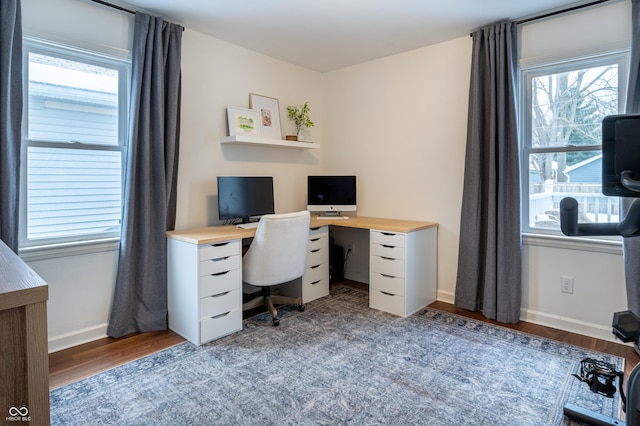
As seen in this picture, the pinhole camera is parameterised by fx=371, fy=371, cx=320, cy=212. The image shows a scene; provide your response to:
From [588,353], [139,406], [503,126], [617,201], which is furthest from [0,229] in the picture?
[617,201]

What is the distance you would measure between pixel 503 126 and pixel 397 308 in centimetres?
170

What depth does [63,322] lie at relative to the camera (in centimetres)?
252

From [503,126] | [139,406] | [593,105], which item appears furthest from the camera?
[503,126]

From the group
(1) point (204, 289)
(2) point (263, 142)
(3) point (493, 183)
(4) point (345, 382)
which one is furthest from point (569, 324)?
(2) point (263, 142)

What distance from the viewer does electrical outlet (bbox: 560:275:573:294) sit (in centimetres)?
282

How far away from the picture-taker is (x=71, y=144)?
252 centimetres

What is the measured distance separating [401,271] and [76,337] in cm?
245

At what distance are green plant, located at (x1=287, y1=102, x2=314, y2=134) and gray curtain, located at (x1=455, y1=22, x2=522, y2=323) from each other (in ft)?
5.50

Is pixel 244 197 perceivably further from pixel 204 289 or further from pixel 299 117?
pixel 299 117

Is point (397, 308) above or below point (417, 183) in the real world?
below

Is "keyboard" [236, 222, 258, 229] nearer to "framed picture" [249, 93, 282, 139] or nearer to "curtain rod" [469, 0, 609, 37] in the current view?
"framed picture" [249, 93, 282, 139]

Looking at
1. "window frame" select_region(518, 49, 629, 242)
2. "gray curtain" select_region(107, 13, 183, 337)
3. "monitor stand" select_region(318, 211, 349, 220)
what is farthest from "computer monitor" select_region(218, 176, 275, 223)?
"window frame" select_region(518, 49, 629, 242)

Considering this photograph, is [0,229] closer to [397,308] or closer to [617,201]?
[397,308]

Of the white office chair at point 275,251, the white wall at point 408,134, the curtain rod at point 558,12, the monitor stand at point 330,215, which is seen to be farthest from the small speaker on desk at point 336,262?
the curtain rod at point 558,12
